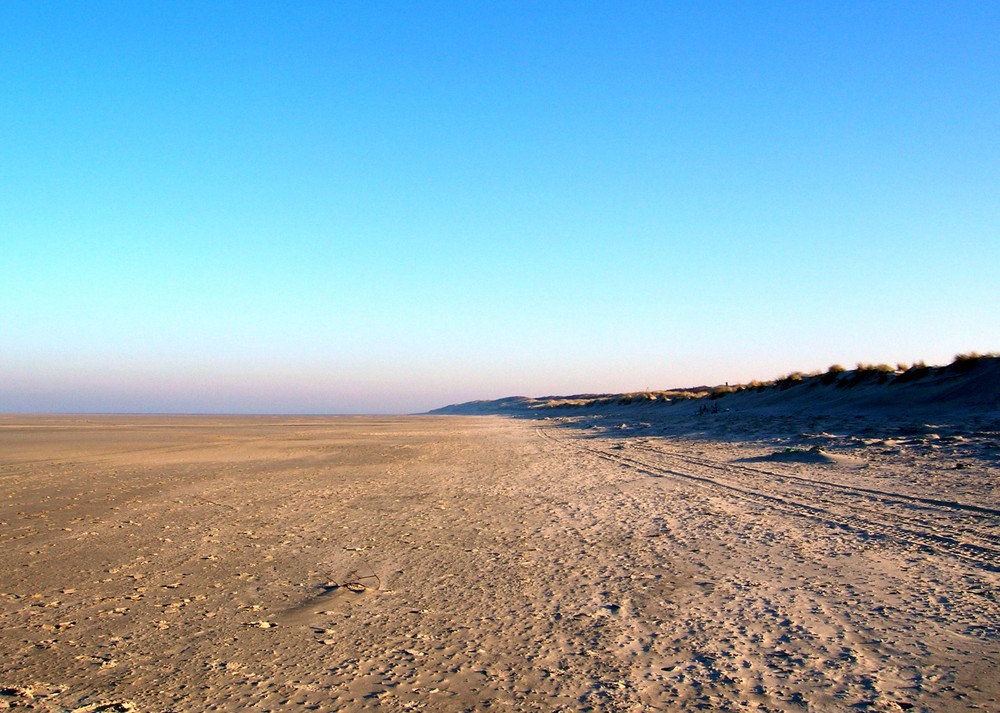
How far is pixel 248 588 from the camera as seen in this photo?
5.38m

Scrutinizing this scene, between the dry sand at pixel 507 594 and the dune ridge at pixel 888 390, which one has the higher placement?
the dune ridge at pixel 888 390

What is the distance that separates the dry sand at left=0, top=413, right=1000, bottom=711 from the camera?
141 inches

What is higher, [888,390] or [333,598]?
[888,390]

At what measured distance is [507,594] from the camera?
5.21 metres

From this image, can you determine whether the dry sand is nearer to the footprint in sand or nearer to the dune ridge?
the footprint in sand

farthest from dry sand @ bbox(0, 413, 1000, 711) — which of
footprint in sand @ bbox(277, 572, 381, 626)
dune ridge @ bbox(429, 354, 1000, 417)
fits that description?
dune ridge @ bbox(429, 354, 1000, 417)

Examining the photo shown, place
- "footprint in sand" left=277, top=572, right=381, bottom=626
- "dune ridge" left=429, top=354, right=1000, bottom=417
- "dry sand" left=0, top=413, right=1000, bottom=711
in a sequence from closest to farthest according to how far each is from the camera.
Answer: "dry sand" left=0, top=413, right=1000, bottom=711
"footprint in sand" left=277, top=572, right=381, bottom=626
"dune ridge" left=429, top=354, right=1000, bottom=417

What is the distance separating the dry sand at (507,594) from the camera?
11.8ft

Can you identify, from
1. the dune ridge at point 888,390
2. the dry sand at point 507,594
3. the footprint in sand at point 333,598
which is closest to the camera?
the dry sand at point 507,594

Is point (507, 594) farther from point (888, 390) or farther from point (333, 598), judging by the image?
point (888, 390)

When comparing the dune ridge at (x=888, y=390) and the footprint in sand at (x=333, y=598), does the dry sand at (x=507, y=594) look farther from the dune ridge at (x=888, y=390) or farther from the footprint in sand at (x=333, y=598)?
the dune ridge at (x=888, y=390)

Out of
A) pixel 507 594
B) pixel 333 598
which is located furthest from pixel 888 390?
pixel 333 598

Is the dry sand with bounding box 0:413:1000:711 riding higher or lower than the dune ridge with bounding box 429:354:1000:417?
lower

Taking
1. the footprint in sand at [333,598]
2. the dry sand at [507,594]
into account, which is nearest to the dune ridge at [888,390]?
the dry sand at [507,594]
